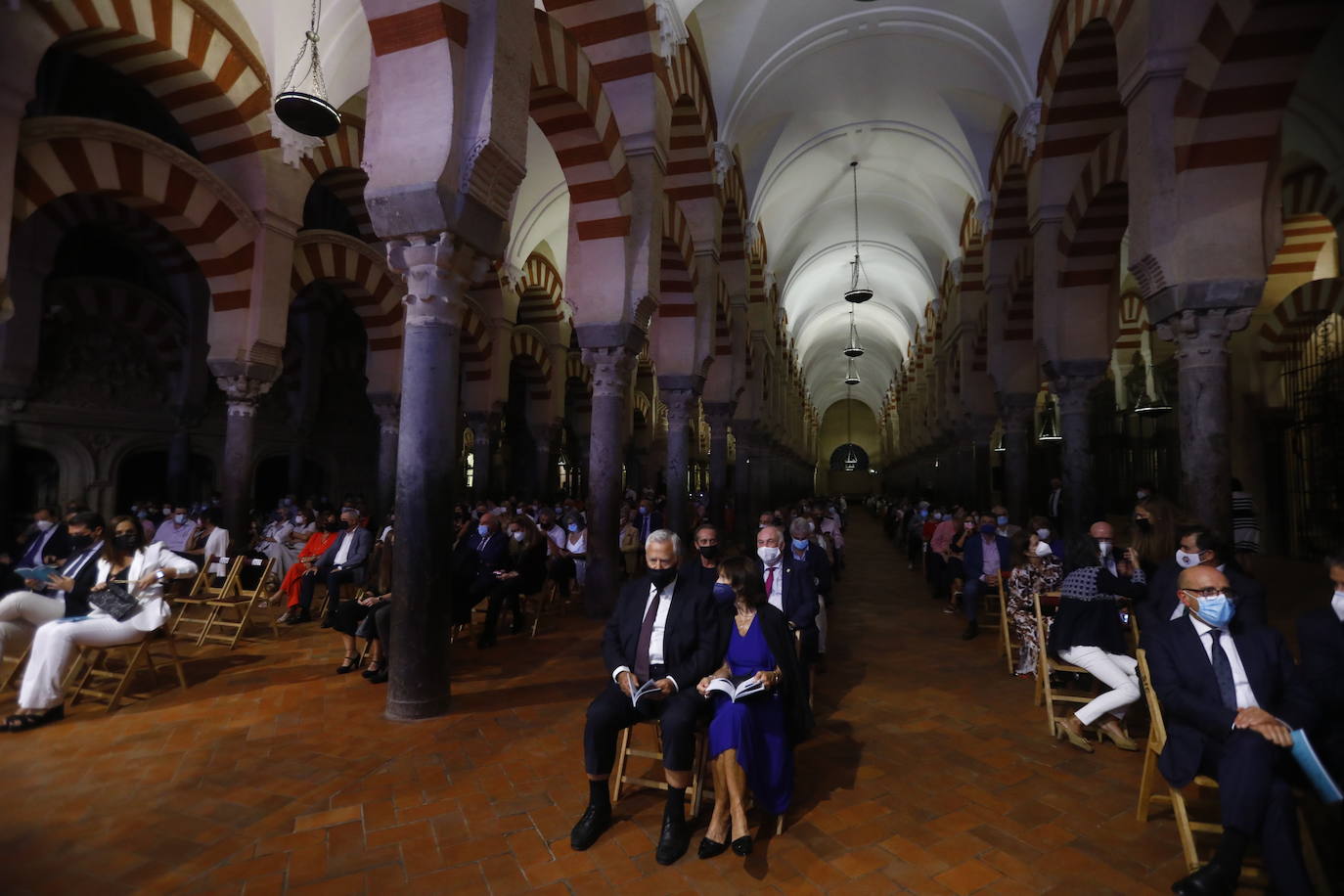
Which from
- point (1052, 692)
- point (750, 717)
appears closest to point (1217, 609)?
point (1052, 692)

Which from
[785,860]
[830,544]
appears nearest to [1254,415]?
Answer: [830,544]

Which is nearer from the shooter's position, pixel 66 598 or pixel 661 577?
pixel 661 577

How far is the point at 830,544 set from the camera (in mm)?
8344

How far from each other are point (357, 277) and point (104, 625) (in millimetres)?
7177

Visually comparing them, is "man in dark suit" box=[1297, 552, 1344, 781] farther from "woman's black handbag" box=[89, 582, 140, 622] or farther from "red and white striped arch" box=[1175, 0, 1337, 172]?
"woman's black handbag" box=[89, 582, 140, 622]

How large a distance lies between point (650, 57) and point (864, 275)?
1847cm

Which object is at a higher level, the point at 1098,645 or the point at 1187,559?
the point at 1187,559

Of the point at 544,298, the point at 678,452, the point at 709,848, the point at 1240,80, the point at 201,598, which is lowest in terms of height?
the point at 709,848

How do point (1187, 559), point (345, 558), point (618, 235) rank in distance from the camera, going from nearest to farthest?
point (1187, 559) < point (345, 558) < point (618, 235)

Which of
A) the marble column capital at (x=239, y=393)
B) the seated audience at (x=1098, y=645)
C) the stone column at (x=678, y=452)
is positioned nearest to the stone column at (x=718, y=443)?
the stone column at (x=678, y=452)

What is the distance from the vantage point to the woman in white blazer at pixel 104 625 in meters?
3.36

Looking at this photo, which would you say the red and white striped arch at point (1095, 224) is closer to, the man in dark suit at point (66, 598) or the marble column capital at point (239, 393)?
the man in dark suit at point (66, 598)

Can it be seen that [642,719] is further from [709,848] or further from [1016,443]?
[1016,443]

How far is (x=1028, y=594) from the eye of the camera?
4.40 m
